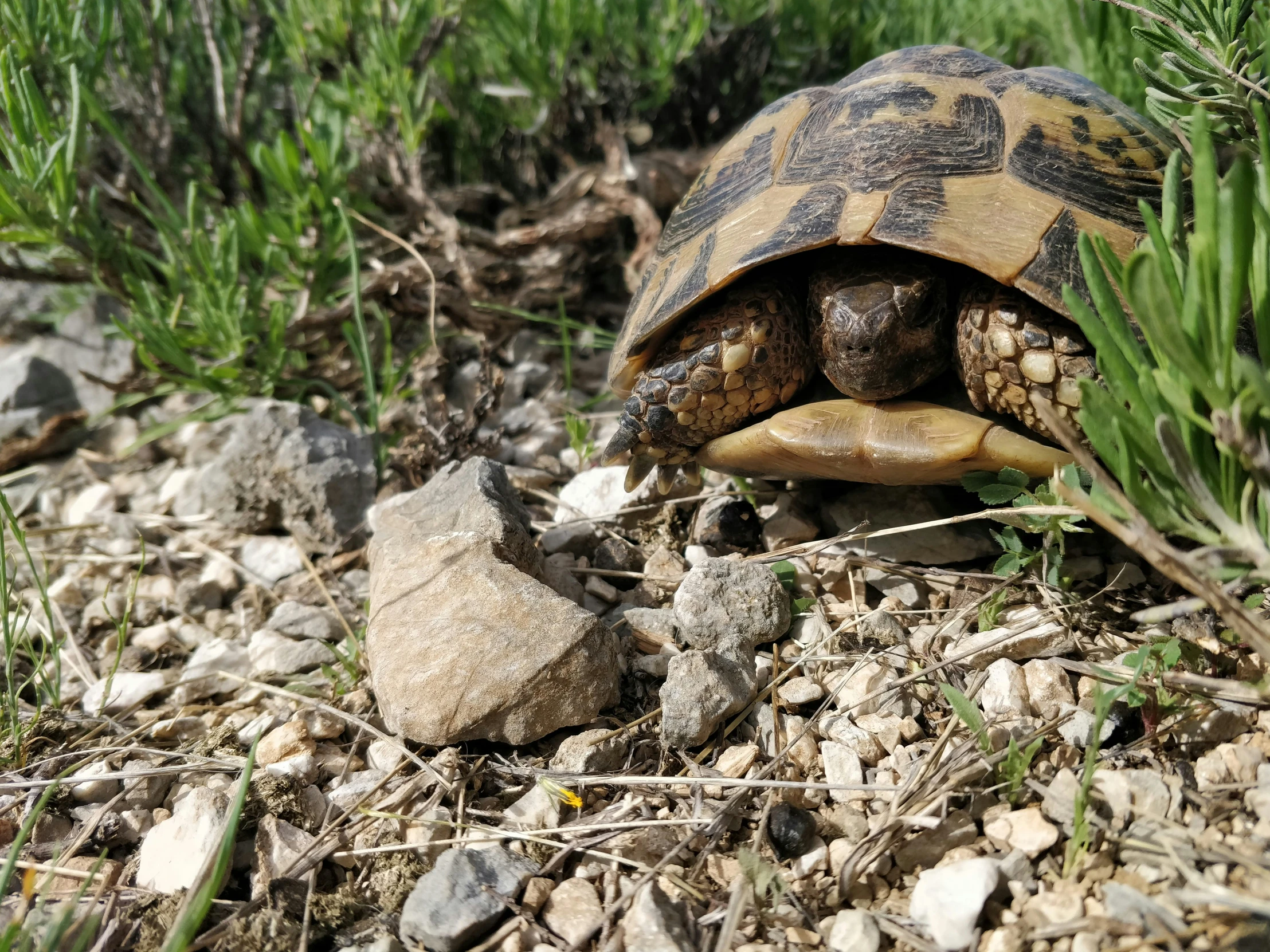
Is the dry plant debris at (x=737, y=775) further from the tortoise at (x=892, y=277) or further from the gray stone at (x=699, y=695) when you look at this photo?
the tortoise at (x=892, y=277)

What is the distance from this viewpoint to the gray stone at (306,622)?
6.15ft

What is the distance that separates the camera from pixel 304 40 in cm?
271

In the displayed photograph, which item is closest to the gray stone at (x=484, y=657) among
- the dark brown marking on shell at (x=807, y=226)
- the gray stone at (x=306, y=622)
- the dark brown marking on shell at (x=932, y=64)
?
the gray stone at (x=306, y=622)

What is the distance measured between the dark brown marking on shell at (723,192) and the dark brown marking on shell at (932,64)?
0.85ft

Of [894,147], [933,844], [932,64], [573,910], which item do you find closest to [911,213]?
[894,147]

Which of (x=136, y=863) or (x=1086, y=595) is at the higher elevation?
(x=1086, y=595)

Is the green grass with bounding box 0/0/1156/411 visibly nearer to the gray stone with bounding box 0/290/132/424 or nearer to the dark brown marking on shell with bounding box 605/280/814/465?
the gray stone with bounding box 0/290/132/424

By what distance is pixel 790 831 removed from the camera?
1.26m

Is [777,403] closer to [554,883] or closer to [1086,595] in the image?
[1086,595]

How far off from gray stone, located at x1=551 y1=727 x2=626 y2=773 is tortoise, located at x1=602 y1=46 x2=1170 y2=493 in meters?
0.64

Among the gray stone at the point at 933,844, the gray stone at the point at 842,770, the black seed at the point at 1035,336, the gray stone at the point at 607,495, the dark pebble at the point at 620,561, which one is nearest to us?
the gray stone at the point at 933,844

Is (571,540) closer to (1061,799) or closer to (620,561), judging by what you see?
(620,561)

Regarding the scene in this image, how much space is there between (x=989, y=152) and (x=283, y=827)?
5.80ft

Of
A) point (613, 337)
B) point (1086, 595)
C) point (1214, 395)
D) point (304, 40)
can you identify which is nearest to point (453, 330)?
point (613, 337)
